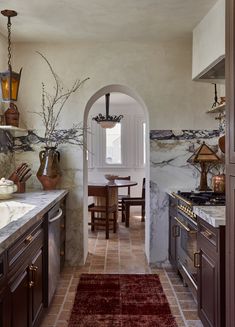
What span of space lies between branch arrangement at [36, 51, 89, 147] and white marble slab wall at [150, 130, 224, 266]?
894mm

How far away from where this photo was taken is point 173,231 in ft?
11.5

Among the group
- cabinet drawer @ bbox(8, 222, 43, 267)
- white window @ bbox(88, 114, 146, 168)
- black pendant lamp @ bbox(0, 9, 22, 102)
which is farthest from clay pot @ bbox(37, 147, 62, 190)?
white window @ bbox(88, 114, 146, 168)

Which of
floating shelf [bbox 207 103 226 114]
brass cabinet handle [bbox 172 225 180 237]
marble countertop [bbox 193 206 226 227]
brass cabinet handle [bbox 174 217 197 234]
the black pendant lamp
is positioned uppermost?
the black pendant lamp

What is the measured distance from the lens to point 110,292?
3.17 metres

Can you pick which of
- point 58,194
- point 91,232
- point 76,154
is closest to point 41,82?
point 76,154

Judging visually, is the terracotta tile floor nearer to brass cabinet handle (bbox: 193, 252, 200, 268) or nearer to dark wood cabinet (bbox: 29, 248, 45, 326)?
dark wood cabinet (bbox: 29, 248, 45, 326)

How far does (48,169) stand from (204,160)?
1663 mm

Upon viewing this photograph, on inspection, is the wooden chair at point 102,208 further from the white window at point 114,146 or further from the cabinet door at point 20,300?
the cabinet door at point 20,300

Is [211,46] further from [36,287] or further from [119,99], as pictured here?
[119,99]

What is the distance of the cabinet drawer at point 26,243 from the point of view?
1.72 meters

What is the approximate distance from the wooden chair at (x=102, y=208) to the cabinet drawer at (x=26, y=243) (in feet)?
8.89

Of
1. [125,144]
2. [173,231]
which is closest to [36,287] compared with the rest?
[173,231]

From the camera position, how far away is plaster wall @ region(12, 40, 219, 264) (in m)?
3.82

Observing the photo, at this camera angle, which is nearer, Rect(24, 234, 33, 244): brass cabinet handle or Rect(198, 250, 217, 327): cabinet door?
Rect(24, 234, 33, 244): brass cabinet handle
